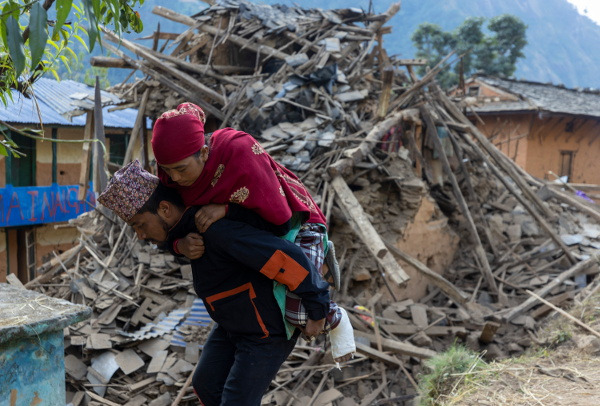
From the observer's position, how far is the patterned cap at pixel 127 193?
8.11ft

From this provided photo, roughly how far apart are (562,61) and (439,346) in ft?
389

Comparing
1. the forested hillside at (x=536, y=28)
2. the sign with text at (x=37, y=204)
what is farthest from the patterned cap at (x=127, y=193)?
the forested hillside at (x=536, y=28)

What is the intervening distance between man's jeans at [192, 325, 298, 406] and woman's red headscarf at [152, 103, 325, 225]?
0.64 metres

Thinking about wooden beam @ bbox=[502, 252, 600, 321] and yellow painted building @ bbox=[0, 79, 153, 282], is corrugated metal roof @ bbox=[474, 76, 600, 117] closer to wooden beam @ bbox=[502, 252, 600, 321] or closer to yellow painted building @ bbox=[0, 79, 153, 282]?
wooden beam @ bbox=[502, 252, 600, 321]

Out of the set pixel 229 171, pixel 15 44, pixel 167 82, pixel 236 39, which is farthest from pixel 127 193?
pixel 236 39

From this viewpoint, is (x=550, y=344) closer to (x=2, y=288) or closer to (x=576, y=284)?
(x=576, y=284)

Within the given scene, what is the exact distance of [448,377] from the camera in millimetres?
4598

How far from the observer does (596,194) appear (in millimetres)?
11578

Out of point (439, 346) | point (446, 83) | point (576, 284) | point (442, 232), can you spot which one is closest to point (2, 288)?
point (439, 346)

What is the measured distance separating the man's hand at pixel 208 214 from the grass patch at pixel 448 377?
2.92 metres

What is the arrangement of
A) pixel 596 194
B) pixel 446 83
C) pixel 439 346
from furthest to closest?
1. pixel 446 83
2. pixel 596 194
3. pixel 439 346

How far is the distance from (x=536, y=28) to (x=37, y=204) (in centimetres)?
12707

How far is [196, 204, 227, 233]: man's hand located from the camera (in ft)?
7.91

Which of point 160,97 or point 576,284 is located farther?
point 160,97
